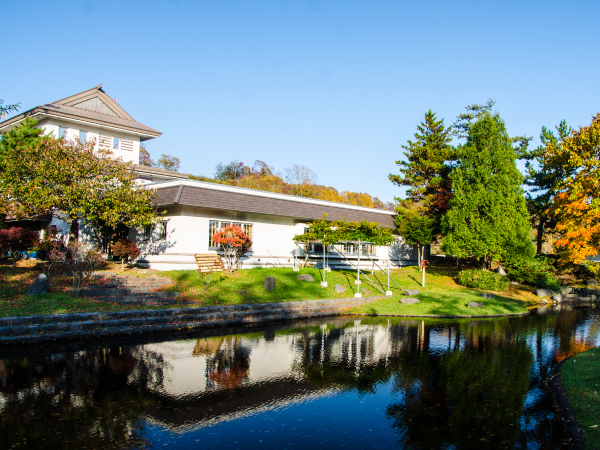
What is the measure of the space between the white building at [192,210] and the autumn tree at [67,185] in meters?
2.02

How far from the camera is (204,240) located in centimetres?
2103

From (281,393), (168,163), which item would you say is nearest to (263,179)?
(168,163)

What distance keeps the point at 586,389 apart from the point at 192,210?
1738 cm

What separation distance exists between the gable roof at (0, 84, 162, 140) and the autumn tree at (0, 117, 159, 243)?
6.20 metres

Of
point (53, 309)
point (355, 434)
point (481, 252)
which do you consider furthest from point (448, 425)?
point (481, 252)

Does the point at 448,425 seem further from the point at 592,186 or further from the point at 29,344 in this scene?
the point at 592,186

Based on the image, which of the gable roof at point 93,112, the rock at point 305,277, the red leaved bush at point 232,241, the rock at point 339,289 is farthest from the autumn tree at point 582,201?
the gable roof at point 93,112

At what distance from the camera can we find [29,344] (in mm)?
10242

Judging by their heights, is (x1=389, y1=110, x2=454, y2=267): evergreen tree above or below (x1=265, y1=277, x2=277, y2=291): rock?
above

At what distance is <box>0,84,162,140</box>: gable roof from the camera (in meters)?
24.4

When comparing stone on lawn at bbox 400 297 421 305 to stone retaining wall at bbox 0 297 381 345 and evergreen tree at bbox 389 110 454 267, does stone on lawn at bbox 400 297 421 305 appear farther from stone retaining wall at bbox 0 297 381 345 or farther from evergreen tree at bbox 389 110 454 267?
evergreen tree at bbox 389 110 454 267

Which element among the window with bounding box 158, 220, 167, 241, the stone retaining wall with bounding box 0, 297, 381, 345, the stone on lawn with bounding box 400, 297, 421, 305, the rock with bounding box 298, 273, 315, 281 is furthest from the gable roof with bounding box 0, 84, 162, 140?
the stone on lawn with bounding box 400, 297, 421, 305

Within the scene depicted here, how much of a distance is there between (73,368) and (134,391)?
2.09 meters

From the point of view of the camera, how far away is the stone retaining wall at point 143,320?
10586 mm
